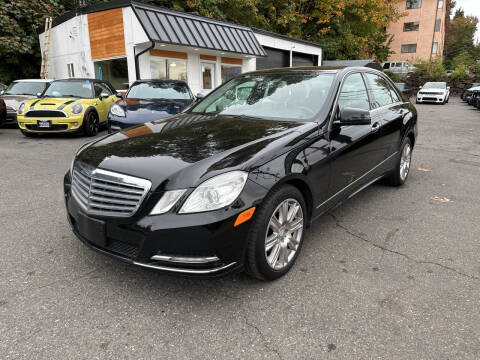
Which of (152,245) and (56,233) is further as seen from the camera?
(56,233)

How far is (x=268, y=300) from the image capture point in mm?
2424

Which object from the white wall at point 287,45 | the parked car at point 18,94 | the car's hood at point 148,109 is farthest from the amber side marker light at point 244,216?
the white wall at point 287,45

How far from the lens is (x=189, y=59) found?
15.5m

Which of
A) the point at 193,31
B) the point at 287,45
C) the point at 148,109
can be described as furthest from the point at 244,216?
the point at 287,45

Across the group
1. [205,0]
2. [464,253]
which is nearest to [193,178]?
[464,253]

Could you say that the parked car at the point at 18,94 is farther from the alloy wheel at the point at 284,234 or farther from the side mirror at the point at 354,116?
the alloy wheel at the point at 284,234

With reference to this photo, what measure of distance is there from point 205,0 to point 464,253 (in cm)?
2203

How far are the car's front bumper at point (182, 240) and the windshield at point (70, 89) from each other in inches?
332

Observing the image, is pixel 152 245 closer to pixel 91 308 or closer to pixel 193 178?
pixel 193 178

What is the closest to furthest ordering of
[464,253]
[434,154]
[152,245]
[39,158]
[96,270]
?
[152,245] → [96,270] → [464,253] → [39,158] → [434,154]

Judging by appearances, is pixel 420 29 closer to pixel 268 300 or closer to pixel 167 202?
pixel 268 300

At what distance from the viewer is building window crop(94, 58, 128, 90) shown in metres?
14.9

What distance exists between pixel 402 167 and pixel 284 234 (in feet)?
10.1

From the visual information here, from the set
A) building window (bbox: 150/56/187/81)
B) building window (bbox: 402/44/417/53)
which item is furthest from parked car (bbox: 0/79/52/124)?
building window (bbox: 402/44/417/53)
